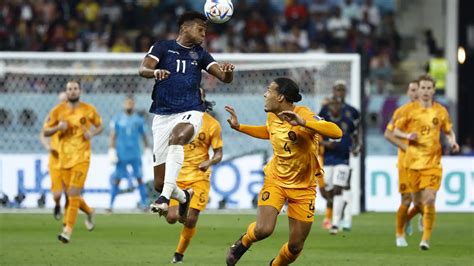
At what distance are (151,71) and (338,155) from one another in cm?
778

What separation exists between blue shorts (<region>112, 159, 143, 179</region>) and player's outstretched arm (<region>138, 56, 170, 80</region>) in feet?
36.1

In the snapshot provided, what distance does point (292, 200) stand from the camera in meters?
11.9

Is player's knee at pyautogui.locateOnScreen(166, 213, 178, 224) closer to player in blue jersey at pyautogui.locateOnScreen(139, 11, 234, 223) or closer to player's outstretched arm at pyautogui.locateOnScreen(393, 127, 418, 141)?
player in blue jersey at pyautogui.locateOnScreen(139, 11, 234, 223)

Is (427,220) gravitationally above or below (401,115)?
below

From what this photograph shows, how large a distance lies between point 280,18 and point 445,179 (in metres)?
9.55

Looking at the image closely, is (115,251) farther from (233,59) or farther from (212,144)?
(233,59)

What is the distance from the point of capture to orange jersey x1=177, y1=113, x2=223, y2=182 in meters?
14.8

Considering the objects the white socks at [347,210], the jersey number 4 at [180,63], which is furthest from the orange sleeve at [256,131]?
the white socks at [347,210]

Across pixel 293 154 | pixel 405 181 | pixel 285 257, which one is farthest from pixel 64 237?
pixel 293 154

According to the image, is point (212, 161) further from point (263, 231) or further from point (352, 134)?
point (352, 134)

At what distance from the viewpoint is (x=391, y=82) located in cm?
3030

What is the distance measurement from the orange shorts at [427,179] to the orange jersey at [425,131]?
0.08m

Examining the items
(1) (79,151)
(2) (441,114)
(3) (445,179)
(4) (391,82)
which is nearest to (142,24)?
(4) (391,82)

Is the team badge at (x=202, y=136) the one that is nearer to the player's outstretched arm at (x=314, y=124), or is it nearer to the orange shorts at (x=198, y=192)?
the orange shorts at (x=198, y=192)
